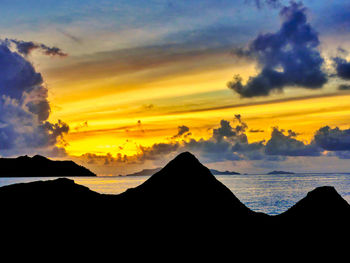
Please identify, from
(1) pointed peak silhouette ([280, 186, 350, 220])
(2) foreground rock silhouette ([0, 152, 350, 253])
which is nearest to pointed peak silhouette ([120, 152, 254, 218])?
(2) foreground rock silhouette ([0, 152, 350, 253])

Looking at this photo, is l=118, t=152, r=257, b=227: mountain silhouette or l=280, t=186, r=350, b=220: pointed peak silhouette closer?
l=280, t=186, r=350, b=220: pointed peak silhouette

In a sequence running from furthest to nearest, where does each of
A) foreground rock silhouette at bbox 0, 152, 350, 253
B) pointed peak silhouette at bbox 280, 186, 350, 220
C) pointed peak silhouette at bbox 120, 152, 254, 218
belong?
pointed peak silhouette at bbox 120, 152, 254, 218, pointed peak silhouette at bbox 280, 186, 350, 220, foreground rock silhouette at bbox 0, 152, 350, 253

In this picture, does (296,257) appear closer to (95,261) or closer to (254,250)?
(254,250)

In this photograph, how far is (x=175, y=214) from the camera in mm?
24812

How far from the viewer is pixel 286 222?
25.5 meters

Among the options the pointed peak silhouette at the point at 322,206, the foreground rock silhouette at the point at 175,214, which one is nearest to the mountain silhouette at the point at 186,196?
the foreground rock silhouette at the point at 175,214

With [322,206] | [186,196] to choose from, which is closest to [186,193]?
[186,196]

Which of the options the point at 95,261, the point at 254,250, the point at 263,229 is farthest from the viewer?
the point at 263,229

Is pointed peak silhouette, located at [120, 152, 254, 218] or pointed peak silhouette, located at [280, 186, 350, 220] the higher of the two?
pointed peak silhouette, located at [120, 152, 254, 218]

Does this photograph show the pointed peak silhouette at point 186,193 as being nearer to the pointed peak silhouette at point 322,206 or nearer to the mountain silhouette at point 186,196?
the mountain silhouette at point 186,196

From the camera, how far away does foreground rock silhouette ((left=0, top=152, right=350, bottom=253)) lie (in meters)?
24.0

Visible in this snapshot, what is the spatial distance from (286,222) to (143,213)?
30.0 ft

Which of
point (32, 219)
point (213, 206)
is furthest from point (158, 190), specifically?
point (32, 219)

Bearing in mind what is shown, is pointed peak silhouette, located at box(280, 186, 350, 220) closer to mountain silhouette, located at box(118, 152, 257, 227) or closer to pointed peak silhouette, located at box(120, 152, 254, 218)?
mountain silhouette, located at box(118, 152, 257, 227)
